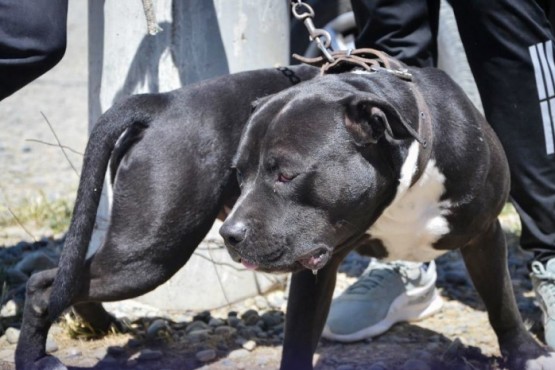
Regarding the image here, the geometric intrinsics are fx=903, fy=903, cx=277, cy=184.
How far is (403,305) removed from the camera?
4059mm

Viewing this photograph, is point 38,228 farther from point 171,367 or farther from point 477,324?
point 477,324

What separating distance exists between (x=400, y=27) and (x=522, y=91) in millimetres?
564

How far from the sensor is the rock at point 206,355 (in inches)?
145

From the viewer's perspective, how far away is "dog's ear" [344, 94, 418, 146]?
2748 mm

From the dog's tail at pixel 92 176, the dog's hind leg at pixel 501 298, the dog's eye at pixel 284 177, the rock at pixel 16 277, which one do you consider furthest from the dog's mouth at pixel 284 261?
the rock at pixel 16 277

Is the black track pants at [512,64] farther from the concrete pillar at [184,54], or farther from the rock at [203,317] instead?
the rock at [203,317]

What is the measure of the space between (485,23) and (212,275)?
5.42 ft

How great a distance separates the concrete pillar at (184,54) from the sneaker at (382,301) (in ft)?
1.78

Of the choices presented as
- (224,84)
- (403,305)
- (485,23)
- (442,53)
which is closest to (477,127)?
(485,23)

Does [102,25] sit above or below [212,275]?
above

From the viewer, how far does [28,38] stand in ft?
10.0

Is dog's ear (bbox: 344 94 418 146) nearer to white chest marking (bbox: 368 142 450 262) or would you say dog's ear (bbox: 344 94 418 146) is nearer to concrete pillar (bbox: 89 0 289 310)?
white chest marking (bbox: 368 142 450 262)

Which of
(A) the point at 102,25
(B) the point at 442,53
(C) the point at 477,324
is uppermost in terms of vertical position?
(A) the point at 102,25

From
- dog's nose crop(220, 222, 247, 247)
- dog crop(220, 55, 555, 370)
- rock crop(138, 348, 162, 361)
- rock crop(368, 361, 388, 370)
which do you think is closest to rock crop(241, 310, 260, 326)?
rock crop(138, 348, 162, 361)
